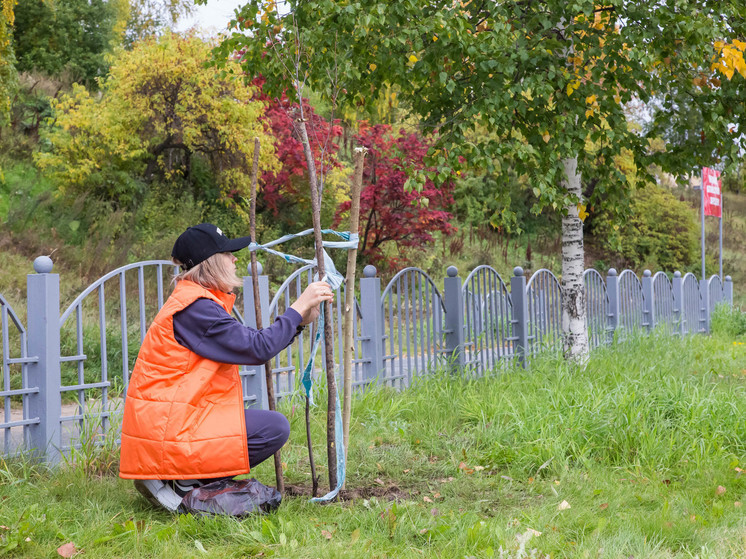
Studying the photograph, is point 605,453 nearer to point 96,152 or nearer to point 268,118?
point 268,118

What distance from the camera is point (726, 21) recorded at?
596cm

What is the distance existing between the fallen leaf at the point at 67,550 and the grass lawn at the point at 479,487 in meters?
0.04

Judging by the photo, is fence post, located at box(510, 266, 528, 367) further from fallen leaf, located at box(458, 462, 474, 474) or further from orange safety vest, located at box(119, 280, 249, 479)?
orange safety vest, located at box(119, 280, 249, 479)

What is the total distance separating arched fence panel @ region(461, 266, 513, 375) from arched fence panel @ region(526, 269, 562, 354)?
36 cm

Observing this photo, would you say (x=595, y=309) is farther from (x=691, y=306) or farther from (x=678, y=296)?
(x=691, y=306)

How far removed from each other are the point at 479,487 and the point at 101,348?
234 centimetres

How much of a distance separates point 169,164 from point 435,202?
596 centimetres

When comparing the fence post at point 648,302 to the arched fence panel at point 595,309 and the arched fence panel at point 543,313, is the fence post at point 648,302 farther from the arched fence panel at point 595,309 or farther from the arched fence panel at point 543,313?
the arched fence panel at point 543,313

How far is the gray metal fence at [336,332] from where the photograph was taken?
4.01m

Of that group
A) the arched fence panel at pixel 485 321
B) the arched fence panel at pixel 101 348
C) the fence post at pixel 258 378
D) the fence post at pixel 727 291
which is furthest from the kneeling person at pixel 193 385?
the fence post at pixel 727 291

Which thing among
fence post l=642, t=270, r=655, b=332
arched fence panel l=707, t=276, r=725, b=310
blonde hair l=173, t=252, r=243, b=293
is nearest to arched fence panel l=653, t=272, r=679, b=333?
fence post l=642, t=270, r=655, b=332

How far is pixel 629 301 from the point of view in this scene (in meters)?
9.98

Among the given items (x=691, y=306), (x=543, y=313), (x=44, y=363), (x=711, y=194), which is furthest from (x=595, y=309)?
(x=44, y=363)

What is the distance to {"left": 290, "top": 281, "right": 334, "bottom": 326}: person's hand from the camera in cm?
326
